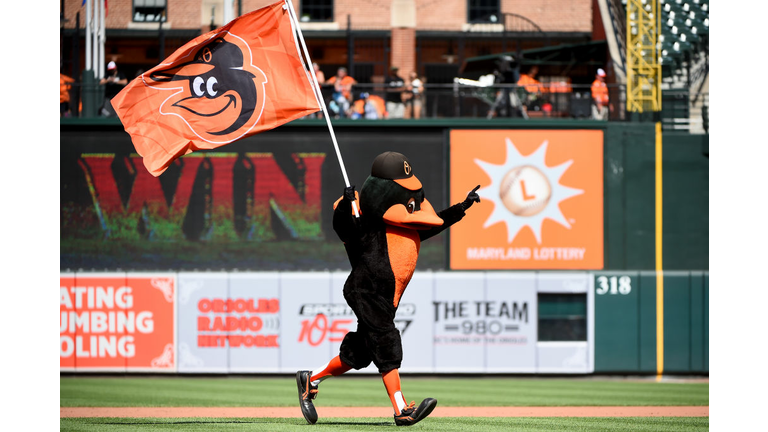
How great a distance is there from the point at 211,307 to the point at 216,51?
383 inches

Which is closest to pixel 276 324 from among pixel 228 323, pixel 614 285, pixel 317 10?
pixel 228 323

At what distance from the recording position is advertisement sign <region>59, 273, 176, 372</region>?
1739 cm

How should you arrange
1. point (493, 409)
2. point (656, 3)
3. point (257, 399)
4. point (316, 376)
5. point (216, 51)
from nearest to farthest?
point (316, 376)
point (216, 51)
point (493, 409)
point (257, 399)
point (656, 3)

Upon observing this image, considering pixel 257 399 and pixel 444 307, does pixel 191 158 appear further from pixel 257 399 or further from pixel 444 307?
pixel 257 399

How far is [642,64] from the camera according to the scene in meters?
18.8

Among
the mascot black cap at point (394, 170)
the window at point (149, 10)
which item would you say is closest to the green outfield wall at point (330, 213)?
the window at point (149, 10)

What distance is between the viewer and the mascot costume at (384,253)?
24.2ft

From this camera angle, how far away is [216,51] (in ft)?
27.8

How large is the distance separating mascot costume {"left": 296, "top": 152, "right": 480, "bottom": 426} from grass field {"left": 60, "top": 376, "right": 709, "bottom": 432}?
0.60 metres

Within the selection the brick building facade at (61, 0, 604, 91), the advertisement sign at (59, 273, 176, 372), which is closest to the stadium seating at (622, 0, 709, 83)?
the brick building facade at (61, 0, 604, 91)

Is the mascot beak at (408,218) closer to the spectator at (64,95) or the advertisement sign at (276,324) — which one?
the advertisement sign at (276,324)

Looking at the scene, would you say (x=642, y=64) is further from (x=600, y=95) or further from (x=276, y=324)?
(x=276, y=324)

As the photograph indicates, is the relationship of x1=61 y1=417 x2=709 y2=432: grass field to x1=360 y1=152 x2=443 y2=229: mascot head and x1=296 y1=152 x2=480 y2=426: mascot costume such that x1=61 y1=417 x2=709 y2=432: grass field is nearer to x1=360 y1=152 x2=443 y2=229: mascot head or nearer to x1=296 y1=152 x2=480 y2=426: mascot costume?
x1=296 y1=152 x2=480 y2=426: mascot costume

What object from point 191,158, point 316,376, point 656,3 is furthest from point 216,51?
point 656,3
